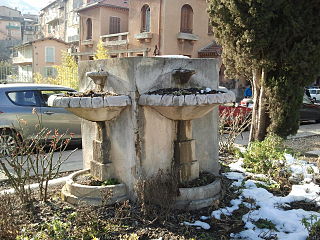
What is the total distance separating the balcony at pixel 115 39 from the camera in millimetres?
26938

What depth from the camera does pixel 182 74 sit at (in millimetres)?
4781

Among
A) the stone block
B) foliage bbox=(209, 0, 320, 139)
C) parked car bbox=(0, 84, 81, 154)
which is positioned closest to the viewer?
the stone block

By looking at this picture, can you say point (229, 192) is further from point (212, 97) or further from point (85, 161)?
→ point (85, 161)

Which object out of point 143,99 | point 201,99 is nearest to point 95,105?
point 143,99

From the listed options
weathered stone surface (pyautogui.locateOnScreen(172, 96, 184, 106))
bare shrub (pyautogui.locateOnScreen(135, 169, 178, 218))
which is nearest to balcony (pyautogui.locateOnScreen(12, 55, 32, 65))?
bare shrub (pyautogui.locateOnScreen(135, 169, 178, 218))

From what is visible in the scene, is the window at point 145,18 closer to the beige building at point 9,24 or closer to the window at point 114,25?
the window at point 114,25

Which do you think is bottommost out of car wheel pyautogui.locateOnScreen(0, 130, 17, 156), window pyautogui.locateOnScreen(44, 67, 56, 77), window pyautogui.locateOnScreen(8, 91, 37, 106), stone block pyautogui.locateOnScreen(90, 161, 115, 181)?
stone block pyautogui.locateOnScreen(90, 161, 115, 181)

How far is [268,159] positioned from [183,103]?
10.1ft

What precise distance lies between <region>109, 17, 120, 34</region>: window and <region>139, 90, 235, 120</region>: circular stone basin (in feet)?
90.9

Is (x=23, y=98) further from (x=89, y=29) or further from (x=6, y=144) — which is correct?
(x=89, y=29)

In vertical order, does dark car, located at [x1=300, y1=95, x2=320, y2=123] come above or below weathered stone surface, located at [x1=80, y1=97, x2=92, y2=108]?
below

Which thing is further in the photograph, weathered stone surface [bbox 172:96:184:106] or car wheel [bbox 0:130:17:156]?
car wheel [bbox 0:130:17:156]

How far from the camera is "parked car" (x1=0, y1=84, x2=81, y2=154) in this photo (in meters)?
8.26

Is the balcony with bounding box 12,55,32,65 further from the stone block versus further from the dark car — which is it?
the stone block
